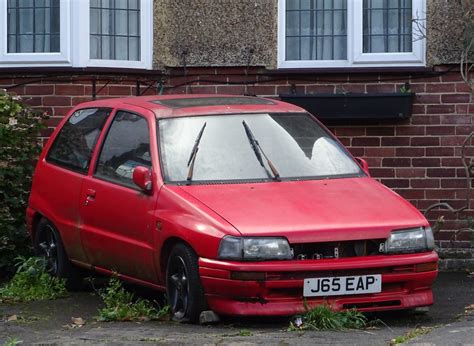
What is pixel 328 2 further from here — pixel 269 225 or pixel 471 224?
pixel 269 225

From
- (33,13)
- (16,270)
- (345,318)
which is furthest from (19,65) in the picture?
(345,318)

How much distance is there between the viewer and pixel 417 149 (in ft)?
40.5

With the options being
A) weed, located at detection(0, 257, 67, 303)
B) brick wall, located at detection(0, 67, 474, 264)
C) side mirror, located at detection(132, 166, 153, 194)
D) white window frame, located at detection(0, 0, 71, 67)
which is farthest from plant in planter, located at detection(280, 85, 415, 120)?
side mirror, located at detection(132, 166, 153, 194)

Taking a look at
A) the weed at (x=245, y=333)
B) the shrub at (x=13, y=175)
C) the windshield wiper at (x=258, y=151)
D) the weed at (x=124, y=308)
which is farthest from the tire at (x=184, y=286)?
the shrub at (x=13, y=175)

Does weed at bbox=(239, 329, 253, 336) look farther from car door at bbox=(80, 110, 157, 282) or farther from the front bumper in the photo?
car door at bbox=(80, 110, 157, 282)

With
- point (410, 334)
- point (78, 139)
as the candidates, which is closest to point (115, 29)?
point (78, 139)

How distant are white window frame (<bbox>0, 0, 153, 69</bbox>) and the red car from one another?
7.71 ft

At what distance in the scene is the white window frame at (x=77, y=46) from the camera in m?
12.6

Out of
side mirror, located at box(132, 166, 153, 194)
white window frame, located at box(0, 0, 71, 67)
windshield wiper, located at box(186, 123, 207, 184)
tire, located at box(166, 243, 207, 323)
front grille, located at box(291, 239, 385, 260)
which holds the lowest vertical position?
tire, located at box(166, 243, 207, 323)

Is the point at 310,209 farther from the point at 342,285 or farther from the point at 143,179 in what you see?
the point at 143,179

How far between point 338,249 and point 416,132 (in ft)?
15.1

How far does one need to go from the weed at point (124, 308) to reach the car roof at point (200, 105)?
51.3 inches

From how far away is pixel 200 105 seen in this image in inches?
368

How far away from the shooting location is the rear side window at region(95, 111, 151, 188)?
9031 mm
